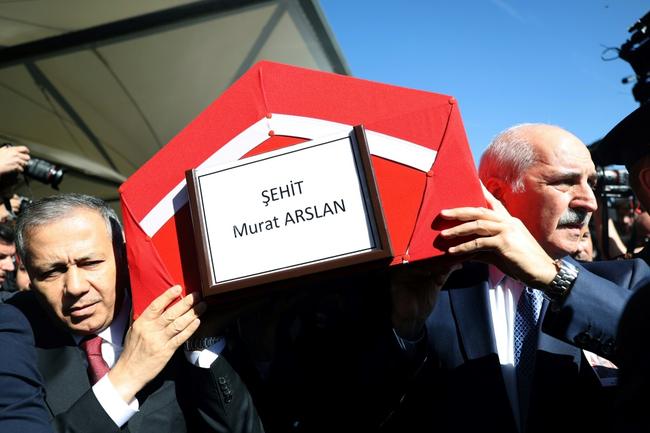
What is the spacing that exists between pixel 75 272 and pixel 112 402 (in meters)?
0.44

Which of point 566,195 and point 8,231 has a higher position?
point 8,231

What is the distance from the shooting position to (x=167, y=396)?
61.7 inches

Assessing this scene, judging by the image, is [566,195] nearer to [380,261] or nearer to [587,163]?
[587,163]

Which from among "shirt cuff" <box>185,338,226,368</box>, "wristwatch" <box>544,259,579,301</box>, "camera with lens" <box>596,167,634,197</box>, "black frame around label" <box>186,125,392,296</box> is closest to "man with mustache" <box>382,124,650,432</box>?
"wristwatch" <box>544,259,579,301</box>

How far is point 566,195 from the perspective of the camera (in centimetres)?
174

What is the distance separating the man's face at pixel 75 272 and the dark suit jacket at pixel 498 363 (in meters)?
0.98

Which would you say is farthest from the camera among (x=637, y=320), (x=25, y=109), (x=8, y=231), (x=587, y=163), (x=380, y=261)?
(x=25, y=109)

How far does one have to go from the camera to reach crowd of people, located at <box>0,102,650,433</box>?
1.36 m

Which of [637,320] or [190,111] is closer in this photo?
[637,320]

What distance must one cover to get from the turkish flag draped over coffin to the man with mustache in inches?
3.8

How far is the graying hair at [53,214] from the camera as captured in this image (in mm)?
1701

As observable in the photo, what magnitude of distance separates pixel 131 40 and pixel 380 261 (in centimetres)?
438

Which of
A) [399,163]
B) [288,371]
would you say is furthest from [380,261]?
[288,371]

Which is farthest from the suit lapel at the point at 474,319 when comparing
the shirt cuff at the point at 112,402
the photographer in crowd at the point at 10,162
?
the photographer in crowd at the point at 10,162
